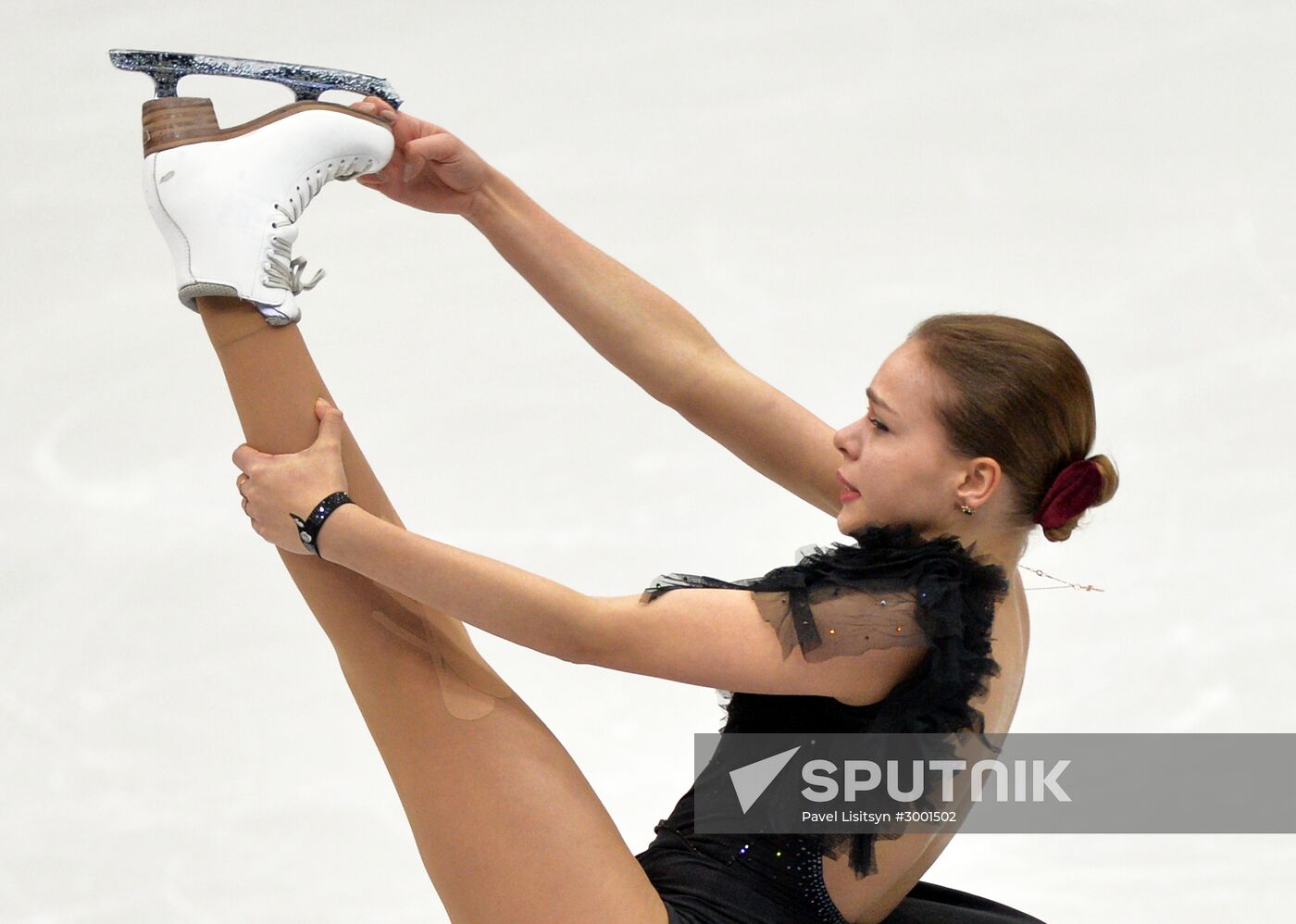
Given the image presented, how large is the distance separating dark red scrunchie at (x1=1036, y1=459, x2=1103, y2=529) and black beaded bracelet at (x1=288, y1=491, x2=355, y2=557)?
0.79 metres

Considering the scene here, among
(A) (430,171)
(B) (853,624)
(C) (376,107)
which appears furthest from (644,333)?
(B) (853,624)

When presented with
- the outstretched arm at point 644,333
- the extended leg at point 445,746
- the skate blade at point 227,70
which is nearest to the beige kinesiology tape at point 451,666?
the extended leg at point 445,746

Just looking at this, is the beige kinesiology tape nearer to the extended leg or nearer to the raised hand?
the extended leg

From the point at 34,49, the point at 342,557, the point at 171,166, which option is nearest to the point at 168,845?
the point at 342,557

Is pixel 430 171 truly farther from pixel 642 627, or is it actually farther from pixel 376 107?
pixel 642 627

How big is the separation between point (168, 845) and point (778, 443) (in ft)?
4.50

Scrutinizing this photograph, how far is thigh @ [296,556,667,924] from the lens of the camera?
1.94m

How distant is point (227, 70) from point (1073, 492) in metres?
1.08

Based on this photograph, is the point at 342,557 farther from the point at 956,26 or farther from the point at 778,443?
the point at 956,26

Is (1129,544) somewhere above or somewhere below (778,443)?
above

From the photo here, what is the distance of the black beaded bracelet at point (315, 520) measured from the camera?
1.89 m

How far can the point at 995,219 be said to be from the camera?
458 cm

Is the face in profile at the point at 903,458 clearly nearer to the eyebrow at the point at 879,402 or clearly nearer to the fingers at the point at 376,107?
the eyebrow at the point at 879,402

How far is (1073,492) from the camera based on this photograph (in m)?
1.84
